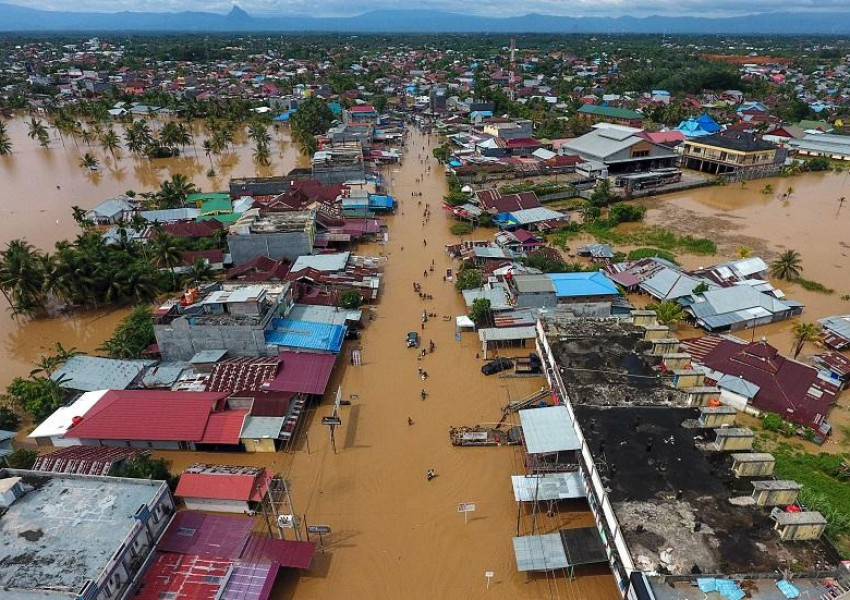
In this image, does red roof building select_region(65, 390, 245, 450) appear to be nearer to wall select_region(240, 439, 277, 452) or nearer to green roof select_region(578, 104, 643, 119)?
wall select_region(240, 439, 277, 452)

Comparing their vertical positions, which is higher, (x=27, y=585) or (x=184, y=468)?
(x=27, y=585)

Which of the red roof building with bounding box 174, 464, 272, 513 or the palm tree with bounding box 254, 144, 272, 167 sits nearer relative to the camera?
the red roof building with bounding box 174, 464, 272, 513

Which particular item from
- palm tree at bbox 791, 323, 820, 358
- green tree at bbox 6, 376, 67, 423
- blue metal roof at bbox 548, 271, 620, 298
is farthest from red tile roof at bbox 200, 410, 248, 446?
palm tree at bbox 791, 323, 820, 358

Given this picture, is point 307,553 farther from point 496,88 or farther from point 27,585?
point 496,88

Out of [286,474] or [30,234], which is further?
[30,234]

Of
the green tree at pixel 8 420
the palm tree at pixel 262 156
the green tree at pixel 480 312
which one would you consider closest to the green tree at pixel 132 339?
the green tree at pixel 8 420

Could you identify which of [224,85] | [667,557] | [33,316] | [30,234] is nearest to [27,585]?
[667,557]

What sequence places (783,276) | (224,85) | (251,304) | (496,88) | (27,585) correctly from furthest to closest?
1. (224,85)
2. (496,88)
3. (783,276)
4. (251,304)
5. (27,585)

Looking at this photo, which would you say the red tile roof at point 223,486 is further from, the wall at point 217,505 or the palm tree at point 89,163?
the palm tree at point 89,163
